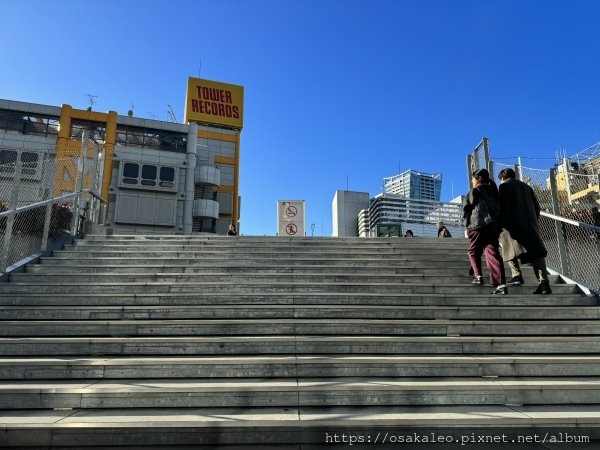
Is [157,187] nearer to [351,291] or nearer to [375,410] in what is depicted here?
[351,291]

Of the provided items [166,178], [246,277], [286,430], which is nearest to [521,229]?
[246,277]

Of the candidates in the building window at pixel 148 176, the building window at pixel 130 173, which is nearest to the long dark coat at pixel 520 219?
the building window at pixel 148 176

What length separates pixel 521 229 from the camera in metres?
5.61

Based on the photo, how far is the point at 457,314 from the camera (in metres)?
5.12

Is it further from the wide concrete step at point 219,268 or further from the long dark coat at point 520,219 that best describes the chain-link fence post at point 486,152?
the long dark coat at point 520,219

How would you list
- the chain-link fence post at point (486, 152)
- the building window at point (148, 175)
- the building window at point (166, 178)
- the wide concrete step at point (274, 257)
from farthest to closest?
1. the building window at point (166, 178)
2. the building window at point (148, 175)
3. the chain-link fence post at point (486, 152)
4. the wide concrete step at point (274, 257)

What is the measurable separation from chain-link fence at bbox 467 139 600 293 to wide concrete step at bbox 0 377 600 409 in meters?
2.74

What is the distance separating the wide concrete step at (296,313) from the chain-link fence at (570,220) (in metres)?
0.97

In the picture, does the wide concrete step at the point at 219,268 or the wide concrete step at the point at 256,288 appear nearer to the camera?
the wide concrete step at the point at 256,288

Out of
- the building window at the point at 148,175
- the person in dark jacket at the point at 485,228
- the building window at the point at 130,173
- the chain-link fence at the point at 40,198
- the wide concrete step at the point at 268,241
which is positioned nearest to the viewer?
the person in dark jacket at the point at 485,228

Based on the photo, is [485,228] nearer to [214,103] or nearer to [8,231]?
[8,231]

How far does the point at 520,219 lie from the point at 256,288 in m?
3.60

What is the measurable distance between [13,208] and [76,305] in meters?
2.18

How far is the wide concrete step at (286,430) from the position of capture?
119 inches
